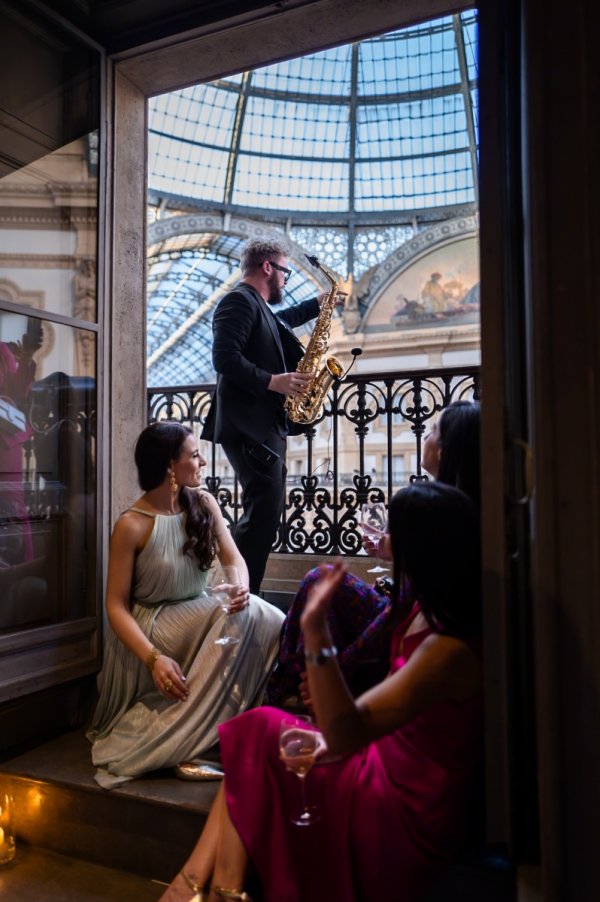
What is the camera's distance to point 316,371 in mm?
→ 4039

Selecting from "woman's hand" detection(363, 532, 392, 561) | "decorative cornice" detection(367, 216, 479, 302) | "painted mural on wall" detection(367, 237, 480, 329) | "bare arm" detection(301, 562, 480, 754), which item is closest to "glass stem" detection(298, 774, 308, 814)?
"bare arm" detection(301, 562, 480, 754)

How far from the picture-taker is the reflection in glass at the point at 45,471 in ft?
10.0

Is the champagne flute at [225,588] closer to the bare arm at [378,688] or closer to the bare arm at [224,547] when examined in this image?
the bare arm at [224,547]

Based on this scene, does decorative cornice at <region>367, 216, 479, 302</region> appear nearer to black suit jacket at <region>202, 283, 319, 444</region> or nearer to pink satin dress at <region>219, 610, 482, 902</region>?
black suit jacket at <region>202, 283, 319, 444</region>

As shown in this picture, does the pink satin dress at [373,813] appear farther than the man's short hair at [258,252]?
No

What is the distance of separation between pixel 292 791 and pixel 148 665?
1016 millimetres

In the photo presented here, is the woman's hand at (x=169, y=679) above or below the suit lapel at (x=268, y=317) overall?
below

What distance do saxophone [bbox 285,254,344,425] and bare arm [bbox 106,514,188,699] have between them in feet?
4.13

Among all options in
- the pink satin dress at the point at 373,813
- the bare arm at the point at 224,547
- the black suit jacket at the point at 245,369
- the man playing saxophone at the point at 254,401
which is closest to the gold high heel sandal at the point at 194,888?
the pink satin dress at the point at 373,813

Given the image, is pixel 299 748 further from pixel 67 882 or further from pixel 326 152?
pixel 326 152

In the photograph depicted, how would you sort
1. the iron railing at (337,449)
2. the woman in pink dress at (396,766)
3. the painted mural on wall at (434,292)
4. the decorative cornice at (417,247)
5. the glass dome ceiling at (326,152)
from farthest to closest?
the decorative cornice at (417,247) < the glass dome ceiling at (326,152) < the painted mural on wall at (434,292) < the iron railing at (337,449) < the woman in pink dress at (396,766)

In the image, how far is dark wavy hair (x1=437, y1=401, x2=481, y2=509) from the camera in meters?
2.28

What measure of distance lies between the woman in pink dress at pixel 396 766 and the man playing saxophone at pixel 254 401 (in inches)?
65.4

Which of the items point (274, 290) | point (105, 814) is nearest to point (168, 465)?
point (274, 290)
